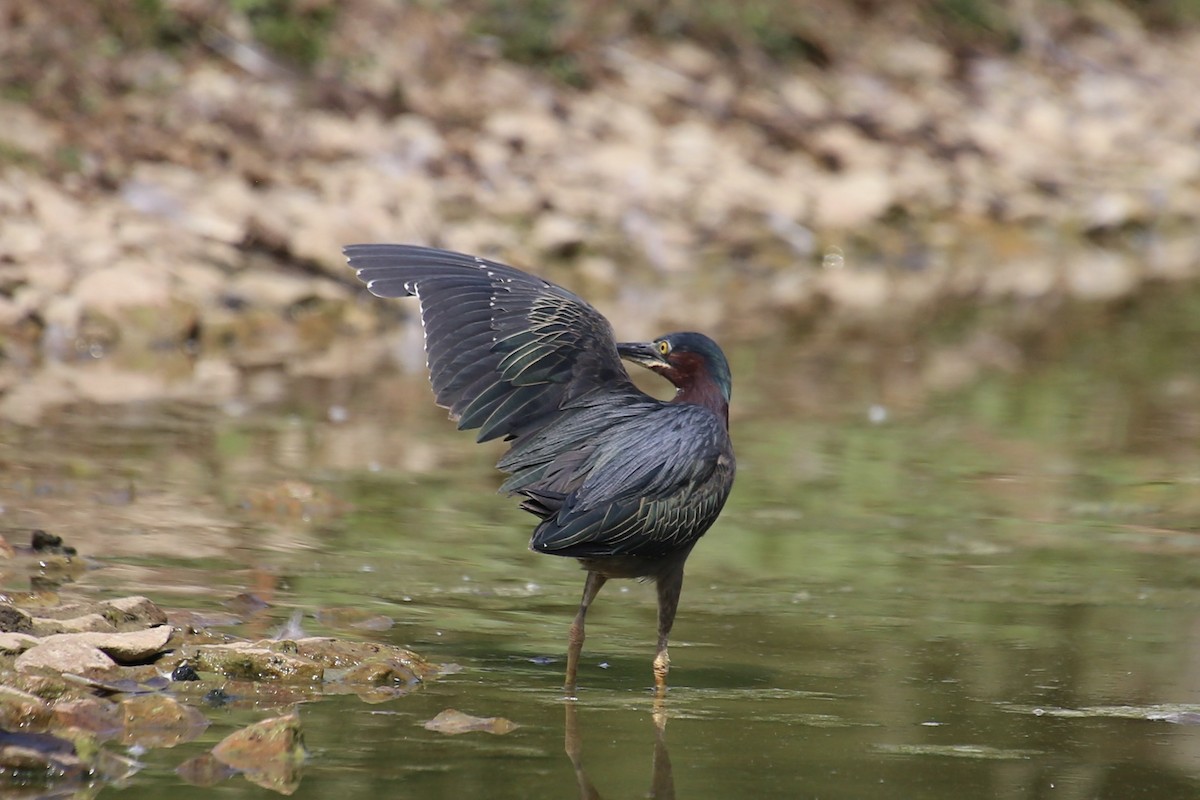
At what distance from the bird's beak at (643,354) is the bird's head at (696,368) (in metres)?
0.02

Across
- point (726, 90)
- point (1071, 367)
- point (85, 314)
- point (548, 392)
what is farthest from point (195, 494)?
point (726, 90)

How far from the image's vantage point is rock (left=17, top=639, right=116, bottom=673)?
18.1 ft

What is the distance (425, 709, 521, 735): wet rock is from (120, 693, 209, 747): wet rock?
64 centimetres

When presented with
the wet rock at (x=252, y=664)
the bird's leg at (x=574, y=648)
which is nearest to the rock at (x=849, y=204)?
the bird's leg at (x=574, y=648)

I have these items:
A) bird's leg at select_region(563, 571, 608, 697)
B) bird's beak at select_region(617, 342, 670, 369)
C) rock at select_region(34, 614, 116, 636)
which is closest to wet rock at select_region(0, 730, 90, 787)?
rock at select_region(34, 614, 116, 636)

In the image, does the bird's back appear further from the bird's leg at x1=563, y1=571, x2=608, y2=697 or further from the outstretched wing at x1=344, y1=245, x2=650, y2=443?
the bird's leg at x1=563, y1=571, x2=608, y2=697

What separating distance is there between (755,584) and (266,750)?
328 cm

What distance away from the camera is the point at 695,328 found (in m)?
14.7

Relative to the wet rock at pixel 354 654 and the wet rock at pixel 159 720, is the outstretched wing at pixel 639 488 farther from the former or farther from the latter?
the wet rock at pixel 159 720

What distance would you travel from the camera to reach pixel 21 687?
5238 millimetres

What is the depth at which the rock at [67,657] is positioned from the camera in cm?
553

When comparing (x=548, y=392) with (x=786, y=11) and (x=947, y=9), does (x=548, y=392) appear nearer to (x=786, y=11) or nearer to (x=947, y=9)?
(x=786, y=11)

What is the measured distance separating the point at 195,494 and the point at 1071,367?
287 inches

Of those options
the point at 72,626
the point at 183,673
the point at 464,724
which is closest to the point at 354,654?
the point at 183,673
